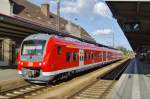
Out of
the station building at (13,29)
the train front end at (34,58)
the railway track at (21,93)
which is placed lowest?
the railway track at (21,93)

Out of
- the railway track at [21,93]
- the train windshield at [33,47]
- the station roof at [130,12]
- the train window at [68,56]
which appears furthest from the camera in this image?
the train window at [68,56]

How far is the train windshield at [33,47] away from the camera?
60.1 ft

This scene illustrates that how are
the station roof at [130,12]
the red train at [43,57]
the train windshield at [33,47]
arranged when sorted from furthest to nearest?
1. the station roof at [130,12]
2. the train windshield at [33,47]
3. the red train at [43,57]

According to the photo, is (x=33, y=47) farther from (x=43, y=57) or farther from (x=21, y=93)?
(x=21, y=93)

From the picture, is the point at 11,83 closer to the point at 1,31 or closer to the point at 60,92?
the point at 60,92

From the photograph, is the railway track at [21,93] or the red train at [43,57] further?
the red train at [43,57]

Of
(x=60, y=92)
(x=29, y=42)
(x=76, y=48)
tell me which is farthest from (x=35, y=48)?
(x=76, y=48)

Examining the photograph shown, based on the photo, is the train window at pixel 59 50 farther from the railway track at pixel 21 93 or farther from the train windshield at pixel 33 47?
the railway track at pixel 21 93

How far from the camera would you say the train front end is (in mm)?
17906

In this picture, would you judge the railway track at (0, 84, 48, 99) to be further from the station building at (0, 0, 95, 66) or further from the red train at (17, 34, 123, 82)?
the station building at (0, 0, 95, 66)

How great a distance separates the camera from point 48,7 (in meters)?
69.2

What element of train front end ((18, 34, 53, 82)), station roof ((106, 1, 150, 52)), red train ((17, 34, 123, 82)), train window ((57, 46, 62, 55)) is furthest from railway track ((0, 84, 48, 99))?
station roof ((106, 1, 150, 52))

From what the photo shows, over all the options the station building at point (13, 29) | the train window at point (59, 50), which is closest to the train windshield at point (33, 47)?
the train window at point (59, 50)

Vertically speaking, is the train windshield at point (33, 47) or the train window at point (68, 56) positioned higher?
the train windshield at point (33, 47)
